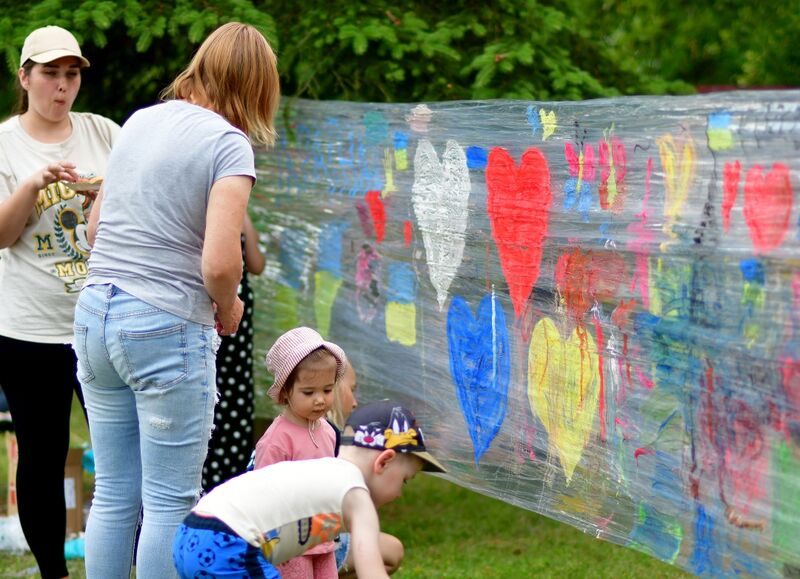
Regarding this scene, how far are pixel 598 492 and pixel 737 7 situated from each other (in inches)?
313

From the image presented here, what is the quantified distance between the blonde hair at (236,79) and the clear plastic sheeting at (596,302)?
98cm

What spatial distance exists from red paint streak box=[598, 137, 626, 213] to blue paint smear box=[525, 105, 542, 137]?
334 millimetres

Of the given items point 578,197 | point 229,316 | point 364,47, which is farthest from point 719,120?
point 364,47

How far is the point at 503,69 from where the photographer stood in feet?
16.9

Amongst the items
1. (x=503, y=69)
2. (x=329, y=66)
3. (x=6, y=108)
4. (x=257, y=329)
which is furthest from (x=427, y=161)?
(x=6, y=108)

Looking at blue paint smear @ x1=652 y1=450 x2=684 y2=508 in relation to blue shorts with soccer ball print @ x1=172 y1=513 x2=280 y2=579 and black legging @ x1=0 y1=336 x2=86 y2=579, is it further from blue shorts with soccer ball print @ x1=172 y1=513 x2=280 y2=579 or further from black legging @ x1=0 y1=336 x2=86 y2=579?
black legging @ x1=0 y1=336 x2=86 y2=579

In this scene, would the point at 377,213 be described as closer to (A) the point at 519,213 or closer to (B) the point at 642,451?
(A) the point at 519,213

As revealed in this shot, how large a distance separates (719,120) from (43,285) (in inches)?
86.1

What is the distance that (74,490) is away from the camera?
528 cm

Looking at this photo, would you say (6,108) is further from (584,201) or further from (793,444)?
(793,444)

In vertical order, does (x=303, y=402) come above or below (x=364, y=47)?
below

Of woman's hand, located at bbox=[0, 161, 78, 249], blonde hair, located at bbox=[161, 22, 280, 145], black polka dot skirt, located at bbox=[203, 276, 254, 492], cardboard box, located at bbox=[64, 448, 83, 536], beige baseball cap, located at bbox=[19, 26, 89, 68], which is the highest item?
beige baseball cap, located at bbox=[19, 26, 89, 68]

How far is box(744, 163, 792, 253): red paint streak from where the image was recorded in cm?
288

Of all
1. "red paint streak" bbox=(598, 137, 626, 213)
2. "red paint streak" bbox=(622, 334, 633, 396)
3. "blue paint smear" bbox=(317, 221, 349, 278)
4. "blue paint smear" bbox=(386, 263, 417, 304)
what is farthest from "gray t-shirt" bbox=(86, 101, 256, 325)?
"blue paint smear" bbox=(317, 221, 349, 278)
